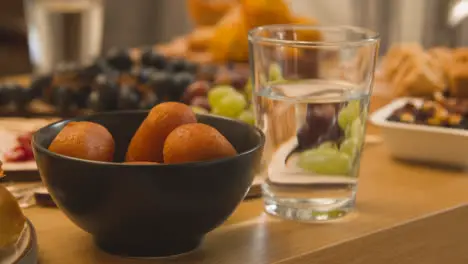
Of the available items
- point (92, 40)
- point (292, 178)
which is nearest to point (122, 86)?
point (292, 178)

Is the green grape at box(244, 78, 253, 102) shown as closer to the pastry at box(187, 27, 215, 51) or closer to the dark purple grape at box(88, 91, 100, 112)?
the dark purple grape at box(88, 91, 100, 112)

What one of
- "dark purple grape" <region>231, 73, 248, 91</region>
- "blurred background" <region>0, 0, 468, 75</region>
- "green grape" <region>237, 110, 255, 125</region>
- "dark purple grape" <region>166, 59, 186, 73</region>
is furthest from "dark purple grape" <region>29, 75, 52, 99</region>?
"blurred background" <region>0, 0, 468, 75</region>

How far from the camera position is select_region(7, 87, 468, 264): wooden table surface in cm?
65

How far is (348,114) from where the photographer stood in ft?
2.45

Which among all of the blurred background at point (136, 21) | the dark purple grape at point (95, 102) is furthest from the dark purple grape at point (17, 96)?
the blurred background at point (136, 21)

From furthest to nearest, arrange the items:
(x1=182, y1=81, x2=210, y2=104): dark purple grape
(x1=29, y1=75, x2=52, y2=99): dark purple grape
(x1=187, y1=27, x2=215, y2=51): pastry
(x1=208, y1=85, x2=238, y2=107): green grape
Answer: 1. (x1=187, y1=27, x2=215, y2=51): pastry
2. (x1=29, y1=75, x2=52, y2=99): dark purple grape
3. (x1=182, y1=81, x2=210, y2=104): dark purple grape
4. (x1=208, y1=85, x2=238, y2=107): green grape

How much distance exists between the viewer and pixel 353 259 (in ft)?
2.29

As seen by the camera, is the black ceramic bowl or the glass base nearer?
the black ceramic bowl

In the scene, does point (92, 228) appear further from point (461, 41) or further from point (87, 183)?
point (461, 41)

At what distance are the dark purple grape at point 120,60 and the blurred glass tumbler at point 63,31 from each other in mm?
583

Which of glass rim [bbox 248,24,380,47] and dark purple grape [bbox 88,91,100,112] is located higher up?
glass rim [bbox 248,24,380,47]

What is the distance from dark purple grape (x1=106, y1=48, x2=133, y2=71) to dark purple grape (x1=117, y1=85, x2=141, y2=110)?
9.5 inches

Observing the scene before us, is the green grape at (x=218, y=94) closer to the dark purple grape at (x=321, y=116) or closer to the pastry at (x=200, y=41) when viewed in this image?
the dark purple grape at (x=321, y=116)

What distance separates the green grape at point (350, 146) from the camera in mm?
752
